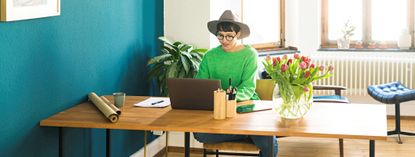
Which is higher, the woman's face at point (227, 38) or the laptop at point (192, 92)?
the woman's face at point (227, 38)

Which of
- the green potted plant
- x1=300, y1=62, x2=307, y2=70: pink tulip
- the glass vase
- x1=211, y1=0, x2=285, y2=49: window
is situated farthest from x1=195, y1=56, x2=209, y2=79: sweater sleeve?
x1=211, y1=0, x2=285, y2=49: window

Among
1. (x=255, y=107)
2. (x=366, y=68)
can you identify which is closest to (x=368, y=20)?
(x=366, y=68)

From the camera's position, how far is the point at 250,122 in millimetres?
3459

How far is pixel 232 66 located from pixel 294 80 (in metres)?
0.98

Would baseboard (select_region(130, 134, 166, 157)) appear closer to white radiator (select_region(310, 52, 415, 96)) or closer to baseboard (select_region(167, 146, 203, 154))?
baseboard (select_region(167, 146, 203, 154))

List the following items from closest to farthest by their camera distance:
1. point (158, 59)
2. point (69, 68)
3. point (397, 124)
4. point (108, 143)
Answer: point (69, 68) → point (108, 143) → point (158, 59) → point (397, 124)

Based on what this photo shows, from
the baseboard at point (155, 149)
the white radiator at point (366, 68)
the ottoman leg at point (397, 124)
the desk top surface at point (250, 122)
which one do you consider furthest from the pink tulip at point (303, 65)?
the white radiator at point (366, 68)

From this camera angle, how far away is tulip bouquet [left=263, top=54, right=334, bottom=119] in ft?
11.4

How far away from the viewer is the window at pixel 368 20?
6984 mm

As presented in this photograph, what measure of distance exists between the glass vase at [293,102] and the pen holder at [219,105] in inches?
11.9

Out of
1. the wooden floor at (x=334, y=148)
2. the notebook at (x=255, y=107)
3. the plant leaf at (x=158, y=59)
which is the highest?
the plant leaf at (x=158, y=59)

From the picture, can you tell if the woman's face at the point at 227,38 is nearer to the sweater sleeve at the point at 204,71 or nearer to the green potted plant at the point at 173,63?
Answer: the sweater sleeve at the point at 204,71

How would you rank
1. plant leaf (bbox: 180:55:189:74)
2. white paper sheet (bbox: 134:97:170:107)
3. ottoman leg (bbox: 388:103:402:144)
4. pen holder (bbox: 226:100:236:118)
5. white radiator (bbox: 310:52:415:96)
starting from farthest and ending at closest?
1. white radiator (bbox: 310:52:415:96)
2. ottoman leg (bbox: 388:103:402:144)
3. plant leaf (bbox: 180:55:189:74)
4. white paper sheet (bbox: 134:97:170:107)
5. pen holder (bbox: 226:100:236:118)

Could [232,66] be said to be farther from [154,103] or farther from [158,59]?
[158,59]
